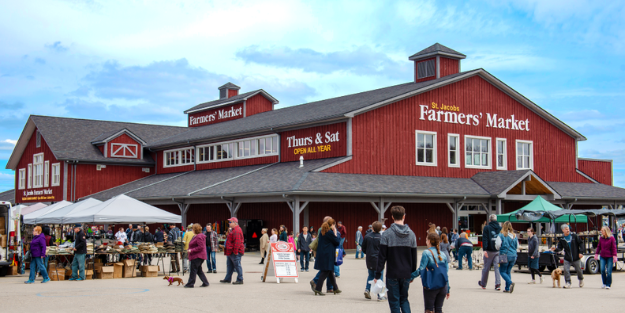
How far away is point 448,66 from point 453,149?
17.9 feet

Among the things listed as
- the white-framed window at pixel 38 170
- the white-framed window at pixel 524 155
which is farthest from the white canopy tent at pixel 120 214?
the white-framed window at pixel 38 170

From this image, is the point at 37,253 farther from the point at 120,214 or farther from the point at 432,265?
the point at 432,265

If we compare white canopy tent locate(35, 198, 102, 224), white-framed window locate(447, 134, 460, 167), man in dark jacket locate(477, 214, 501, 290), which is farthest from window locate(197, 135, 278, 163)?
man in dark jacket locate(477, 214, 501, 290)

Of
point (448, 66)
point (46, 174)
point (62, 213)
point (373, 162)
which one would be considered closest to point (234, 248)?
point (62, 213)

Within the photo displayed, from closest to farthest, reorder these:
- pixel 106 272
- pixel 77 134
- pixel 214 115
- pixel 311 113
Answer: pixel 106 272 → pixel 311 113 → pixel 77 134 → pixel 214 115

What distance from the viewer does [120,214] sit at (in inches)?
747

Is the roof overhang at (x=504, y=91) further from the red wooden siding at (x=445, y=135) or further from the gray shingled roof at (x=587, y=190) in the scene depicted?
the gray shingled roof at (x=587, y=190)

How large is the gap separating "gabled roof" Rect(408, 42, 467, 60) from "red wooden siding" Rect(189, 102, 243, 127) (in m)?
15.1

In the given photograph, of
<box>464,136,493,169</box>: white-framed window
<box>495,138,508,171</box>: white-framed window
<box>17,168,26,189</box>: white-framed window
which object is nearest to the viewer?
<box>464,136,493,169</box>: white-framed window

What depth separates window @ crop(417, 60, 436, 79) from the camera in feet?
118

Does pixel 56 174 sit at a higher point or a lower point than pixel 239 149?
lower

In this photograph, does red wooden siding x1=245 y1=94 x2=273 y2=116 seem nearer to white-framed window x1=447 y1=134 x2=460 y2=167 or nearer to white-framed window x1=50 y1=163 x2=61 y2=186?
white-framed window x1=50 y1=163 x2=61 y2=186

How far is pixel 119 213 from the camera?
62.4ft

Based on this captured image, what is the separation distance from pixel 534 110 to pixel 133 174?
85.6 feet
